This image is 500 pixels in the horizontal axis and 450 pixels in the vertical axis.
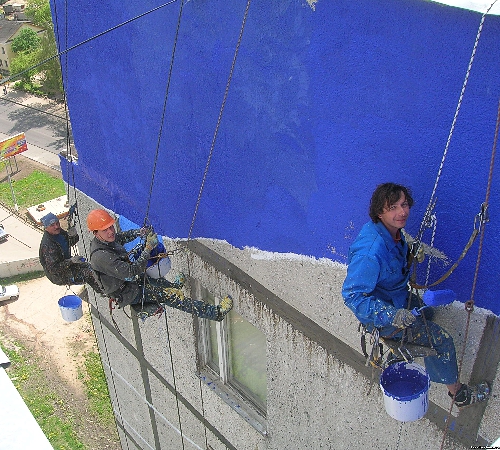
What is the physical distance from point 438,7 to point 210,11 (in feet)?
7.20

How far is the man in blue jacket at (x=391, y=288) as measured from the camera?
12.2 feet

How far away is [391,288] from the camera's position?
13.3 ft

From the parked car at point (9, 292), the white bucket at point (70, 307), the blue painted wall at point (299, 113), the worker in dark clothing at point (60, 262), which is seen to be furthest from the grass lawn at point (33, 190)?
the blue painted wall at point (299, 113)

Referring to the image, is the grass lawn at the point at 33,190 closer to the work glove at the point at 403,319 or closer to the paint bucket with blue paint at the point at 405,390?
the paint bucket with blue paint at the point at 405,390

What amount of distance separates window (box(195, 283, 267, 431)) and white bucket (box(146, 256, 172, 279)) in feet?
1.71

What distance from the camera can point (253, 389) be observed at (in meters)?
6.84

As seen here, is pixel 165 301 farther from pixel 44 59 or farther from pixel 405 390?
pixel 44 59

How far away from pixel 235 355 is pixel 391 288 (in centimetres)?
328

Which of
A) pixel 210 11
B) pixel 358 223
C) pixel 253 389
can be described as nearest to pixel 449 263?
pixel 358 223

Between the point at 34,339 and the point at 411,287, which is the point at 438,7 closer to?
the point at 411,287

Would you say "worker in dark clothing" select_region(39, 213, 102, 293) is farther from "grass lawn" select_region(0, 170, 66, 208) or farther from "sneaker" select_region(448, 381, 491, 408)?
"grass lawn" select_region(0, 170, 66, 208)

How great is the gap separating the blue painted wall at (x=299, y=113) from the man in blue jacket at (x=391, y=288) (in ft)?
0.86

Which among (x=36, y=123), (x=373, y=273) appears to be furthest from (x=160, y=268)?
(x=36, y=123)

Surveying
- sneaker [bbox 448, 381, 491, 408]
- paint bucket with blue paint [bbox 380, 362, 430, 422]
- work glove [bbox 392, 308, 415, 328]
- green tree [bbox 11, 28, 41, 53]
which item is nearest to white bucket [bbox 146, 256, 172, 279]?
paint bucket with blue paint [bbox 380, 362, 430, 422]
